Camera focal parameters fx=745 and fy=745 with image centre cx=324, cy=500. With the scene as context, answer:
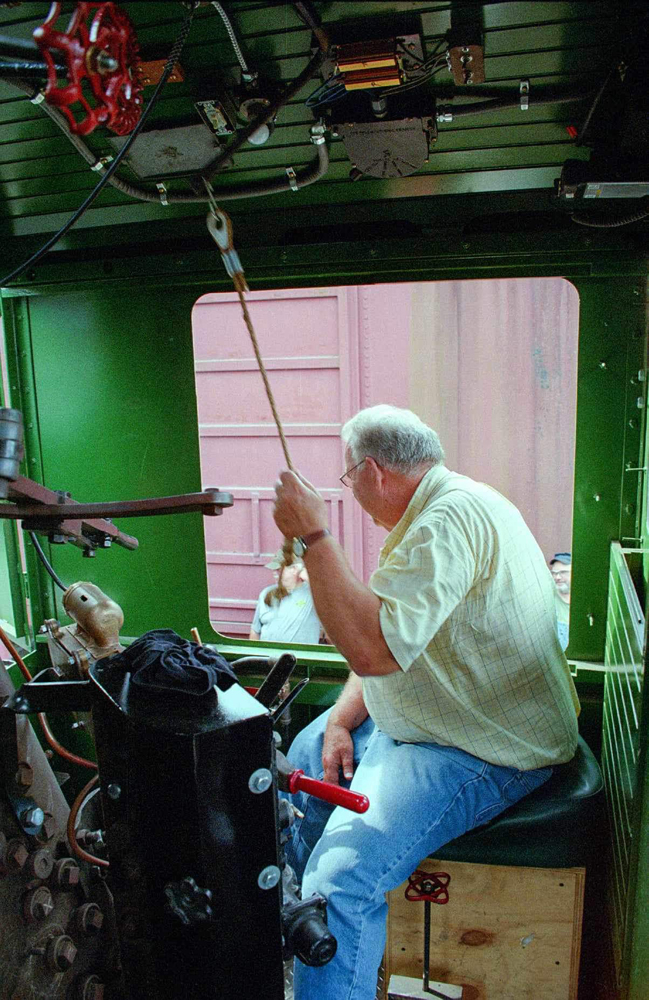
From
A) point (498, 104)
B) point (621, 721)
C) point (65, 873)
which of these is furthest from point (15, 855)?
A: point (498, 104)

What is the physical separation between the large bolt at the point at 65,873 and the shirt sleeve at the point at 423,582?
0.99 m

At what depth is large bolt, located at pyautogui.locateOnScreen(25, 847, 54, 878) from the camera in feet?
5.87

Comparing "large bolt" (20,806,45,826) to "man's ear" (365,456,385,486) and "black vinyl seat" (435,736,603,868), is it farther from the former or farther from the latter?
"man's ear" (365,456,385,486)

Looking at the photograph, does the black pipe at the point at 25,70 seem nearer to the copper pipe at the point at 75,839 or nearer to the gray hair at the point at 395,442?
the gray hair at the point at 395,442

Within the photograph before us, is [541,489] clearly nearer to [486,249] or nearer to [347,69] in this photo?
[486,249]

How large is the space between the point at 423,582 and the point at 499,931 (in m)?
1.15

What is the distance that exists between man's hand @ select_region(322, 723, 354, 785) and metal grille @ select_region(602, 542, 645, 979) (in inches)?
32.9

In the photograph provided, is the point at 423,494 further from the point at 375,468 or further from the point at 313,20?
the point at 313,20

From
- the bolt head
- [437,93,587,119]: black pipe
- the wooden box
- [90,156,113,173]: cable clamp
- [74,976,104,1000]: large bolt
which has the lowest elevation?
the wooden box

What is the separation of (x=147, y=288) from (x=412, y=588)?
1729 millimetres

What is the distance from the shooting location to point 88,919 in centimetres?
193

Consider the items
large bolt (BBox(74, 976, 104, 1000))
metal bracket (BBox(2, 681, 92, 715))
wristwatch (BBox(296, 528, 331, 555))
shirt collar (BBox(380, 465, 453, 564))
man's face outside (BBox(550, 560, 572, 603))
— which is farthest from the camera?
man's face outside (BBox(550, 560, 572, 603))

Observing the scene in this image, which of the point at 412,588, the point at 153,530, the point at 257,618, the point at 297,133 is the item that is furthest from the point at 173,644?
the point at 257,618

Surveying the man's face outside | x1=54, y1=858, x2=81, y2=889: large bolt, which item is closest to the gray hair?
x1=54, y1=858, x2=81, y2=889: large bolt
